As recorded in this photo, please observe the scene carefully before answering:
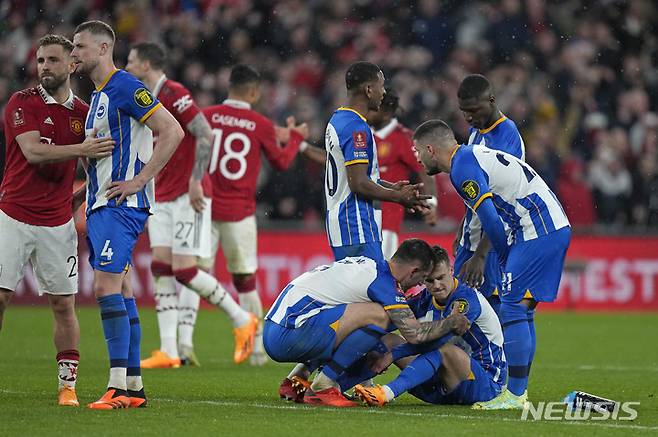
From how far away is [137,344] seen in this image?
317 inches

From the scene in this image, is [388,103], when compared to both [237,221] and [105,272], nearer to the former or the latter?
[237,221]

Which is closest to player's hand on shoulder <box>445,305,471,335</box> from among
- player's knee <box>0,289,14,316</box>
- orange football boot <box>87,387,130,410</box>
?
orange football boot <box>87,387,130,410</box>

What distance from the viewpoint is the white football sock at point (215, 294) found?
11.5m

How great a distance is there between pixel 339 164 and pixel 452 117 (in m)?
12.0

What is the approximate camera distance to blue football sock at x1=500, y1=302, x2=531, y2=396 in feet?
26.3

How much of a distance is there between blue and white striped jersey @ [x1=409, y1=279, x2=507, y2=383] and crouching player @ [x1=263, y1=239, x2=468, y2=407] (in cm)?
24

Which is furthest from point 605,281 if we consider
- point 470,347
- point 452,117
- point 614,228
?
point 470,347

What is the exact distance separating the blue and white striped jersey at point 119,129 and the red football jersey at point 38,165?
0.36 m

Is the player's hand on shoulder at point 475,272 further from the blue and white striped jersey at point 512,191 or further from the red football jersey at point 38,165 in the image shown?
the red football jersey at point 38,165

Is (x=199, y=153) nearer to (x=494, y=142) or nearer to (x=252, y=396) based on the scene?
(x=252, y=396)

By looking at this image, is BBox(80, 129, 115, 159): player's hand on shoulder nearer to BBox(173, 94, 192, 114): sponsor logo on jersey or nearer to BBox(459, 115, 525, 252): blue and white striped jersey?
BBox(459, 115, 525, 252): blue and white striped jersey

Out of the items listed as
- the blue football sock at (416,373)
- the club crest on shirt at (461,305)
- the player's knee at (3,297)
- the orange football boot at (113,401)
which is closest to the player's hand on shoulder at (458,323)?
the club crest on shirt at (461,305)

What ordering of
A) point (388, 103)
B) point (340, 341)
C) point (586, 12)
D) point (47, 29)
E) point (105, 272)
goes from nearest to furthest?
point (105, 272) → point (340, 341) → point (388, 103) → point (47, 29) → point (586, 12)

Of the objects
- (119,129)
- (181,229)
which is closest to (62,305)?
(119,129)
